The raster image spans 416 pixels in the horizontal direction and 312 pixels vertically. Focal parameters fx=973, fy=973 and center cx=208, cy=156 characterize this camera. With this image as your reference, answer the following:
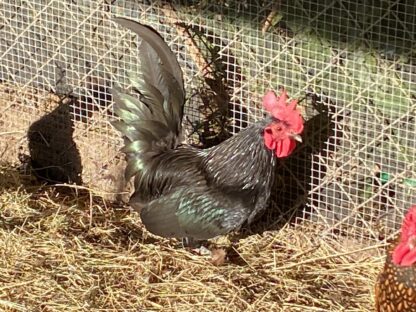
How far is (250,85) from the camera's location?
4895 millimetres

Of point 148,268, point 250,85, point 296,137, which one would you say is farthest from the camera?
point 250,85

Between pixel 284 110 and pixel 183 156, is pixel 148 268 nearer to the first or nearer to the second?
pixel 183 156

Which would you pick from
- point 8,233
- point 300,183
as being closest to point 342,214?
point 300,183

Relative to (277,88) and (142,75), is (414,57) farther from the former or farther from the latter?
(142,75)

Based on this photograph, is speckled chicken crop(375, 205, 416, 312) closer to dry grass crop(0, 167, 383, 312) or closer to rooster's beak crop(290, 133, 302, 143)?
dry grass crop(0, 167, 383, 312)

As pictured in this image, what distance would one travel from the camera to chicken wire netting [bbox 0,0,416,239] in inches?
179

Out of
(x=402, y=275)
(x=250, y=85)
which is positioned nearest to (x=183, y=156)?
(x=250, y=85)

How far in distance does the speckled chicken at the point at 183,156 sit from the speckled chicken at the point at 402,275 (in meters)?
0.92

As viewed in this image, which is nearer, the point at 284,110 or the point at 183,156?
the point at 284,110

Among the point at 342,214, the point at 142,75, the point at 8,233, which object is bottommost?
the point at 8,233

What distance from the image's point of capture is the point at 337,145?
4.75 meters

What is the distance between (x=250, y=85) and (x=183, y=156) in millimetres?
503

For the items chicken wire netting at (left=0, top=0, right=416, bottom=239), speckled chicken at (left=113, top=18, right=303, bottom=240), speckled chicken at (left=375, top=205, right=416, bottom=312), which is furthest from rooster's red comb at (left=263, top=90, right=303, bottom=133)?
speckled chicken at (left=375, top=205, right=416, bottom=312)

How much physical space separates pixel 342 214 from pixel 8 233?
5.51 ft
